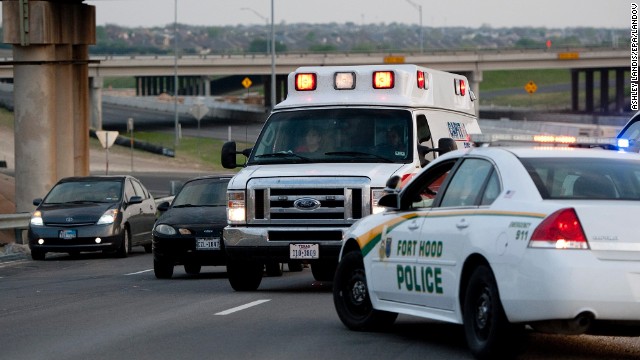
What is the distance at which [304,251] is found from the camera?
1695 cm

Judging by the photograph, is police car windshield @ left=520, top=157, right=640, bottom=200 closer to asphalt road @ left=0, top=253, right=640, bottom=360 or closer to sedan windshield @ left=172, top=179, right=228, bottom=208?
asphalt road @ left=0, top=253, right=640, bottom=360

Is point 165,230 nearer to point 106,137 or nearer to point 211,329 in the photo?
point 211,329

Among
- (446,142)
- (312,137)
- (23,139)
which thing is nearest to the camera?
(446,142)

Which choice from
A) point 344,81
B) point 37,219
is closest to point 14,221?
point 37,219

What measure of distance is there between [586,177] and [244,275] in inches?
309

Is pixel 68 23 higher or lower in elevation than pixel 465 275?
higher

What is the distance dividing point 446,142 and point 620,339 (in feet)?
16.0

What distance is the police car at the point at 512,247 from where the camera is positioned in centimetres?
970

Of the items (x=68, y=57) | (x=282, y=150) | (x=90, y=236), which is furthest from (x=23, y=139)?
(x=282, y=150)

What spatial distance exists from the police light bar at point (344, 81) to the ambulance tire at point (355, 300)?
5.43m

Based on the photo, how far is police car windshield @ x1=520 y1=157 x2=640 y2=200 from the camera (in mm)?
10500

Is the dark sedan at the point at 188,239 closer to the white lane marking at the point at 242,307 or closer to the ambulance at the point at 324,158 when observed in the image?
the ambulance at the point at 324,158

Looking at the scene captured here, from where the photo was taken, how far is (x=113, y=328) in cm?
1370

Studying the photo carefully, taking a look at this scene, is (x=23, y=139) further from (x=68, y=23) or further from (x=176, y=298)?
(x=176, y=298)
